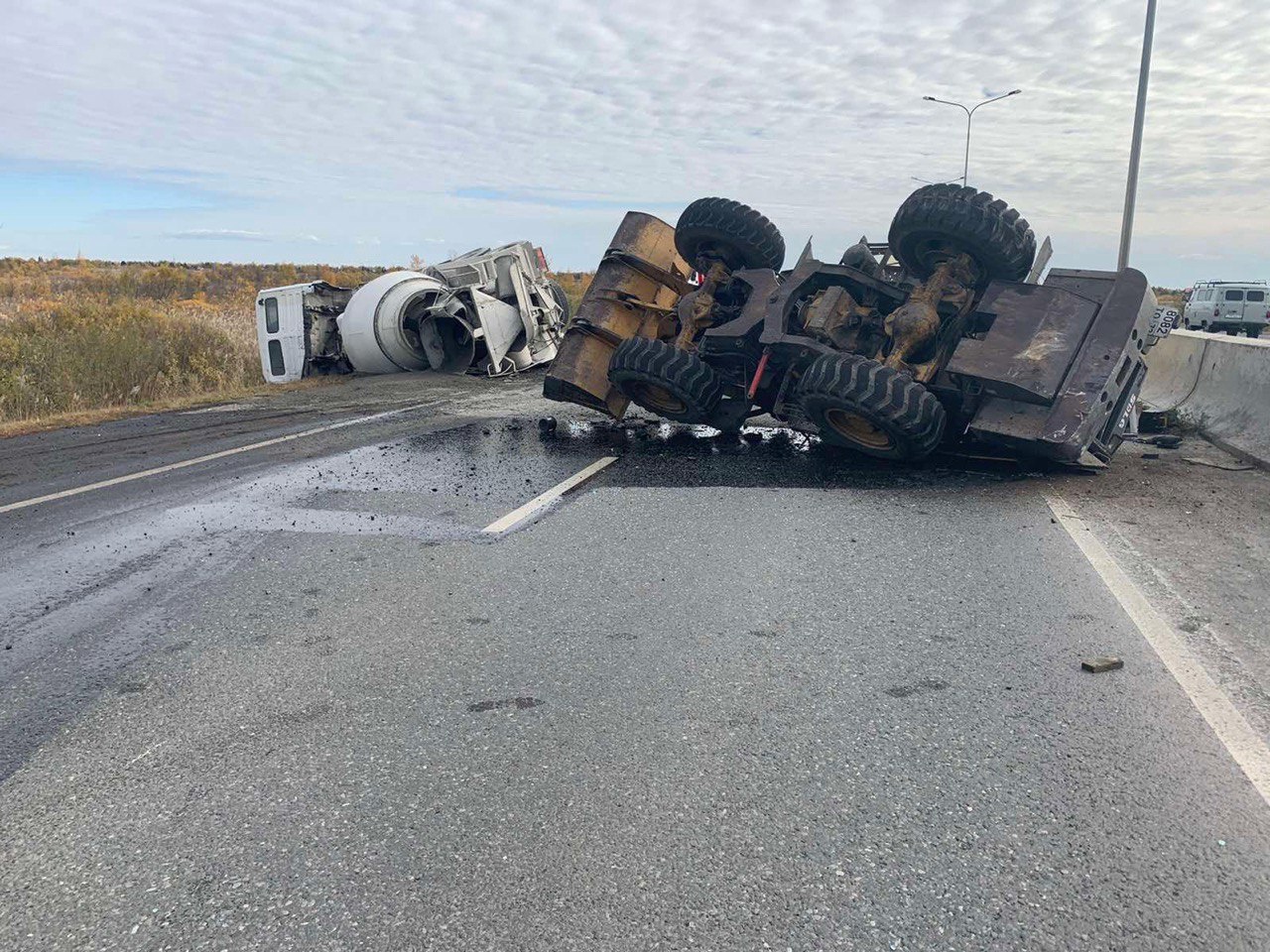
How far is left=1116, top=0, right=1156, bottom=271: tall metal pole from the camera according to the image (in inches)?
740

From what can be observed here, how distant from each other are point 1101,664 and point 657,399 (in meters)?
6.40

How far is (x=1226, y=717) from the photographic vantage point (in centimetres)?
370

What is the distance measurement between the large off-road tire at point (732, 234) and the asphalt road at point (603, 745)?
4339 millimetres

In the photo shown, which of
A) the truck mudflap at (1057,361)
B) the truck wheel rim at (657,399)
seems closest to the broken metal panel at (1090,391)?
the truck mudflap at (1057,361)

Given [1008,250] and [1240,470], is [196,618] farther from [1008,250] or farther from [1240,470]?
[1240,470]

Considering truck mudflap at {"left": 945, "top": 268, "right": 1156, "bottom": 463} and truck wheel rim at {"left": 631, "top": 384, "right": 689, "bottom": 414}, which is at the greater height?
truck mudflap at {"left": 945, "top": 268, "right": 1156, "bottom": 463}

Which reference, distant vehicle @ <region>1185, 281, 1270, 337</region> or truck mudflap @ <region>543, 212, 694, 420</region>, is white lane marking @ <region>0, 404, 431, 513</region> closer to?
truck mudflap @ <region>543, 212, 694, 420</region>

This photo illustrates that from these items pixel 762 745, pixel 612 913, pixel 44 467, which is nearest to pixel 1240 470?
pixel 762 745

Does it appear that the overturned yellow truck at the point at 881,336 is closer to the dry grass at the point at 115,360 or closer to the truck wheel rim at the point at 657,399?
the truck wheel rim at the point at 657,399

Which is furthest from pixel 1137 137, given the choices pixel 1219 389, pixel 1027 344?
pixel 1027 344

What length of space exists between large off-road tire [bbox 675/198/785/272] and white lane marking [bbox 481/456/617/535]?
278 cm

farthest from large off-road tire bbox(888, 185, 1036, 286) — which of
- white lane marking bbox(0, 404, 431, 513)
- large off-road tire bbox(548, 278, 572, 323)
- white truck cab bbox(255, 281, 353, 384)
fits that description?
white truck cab bbox(255, 281, 353, 384)

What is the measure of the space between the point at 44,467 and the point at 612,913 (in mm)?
8881

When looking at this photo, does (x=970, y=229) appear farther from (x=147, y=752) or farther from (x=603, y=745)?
(x=147, y=752)
